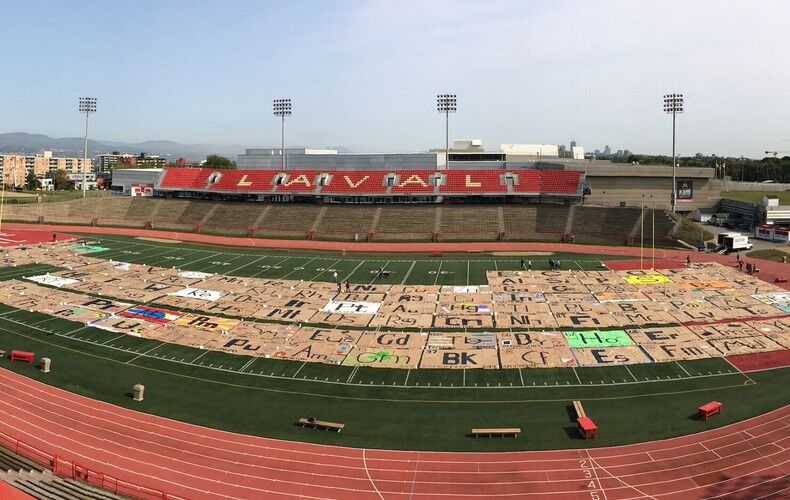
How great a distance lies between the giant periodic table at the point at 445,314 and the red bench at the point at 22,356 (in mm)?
5555

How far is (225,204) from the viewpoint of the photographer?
271 feet

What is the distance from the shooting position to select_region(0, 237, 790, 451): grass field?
79.1ft

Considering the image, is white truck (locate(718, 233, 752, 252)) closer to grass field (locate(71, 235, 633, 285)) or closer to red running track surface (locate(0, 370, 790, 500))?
grass field (locate(71, 235, 633, 285))

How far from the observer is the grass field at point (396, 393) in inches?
949

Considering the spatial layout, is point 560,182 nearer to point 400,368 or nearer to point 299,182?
point 299,182

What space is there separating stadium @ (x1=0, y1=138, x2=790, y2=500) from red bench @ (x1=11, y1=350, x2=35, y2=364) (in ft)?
0.26

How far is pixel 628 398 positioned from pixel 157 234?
212 ft

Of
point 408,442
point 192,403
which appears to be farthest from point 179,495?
point 408,442

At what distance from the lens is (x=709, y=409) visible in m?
24.6

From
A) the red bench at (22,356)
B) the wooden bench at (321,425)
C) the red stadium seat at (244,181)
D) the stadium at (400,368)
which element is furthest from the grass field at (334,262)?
the wooden bench at (321,425)

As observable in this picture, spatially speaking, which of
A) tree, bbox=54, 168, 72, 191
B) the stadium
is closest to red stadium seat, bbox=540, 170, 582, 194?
the stadium

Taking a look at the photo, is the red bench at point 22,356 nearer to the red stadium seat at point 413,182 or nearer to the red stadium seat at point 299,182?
the red stadium seat at point 299,182

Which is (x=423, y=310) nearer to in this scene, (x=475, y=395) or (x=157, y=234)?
(x=475, y=395)

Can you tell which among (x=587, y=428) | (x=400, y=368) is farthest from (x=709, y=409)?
(x=400, y=368)
